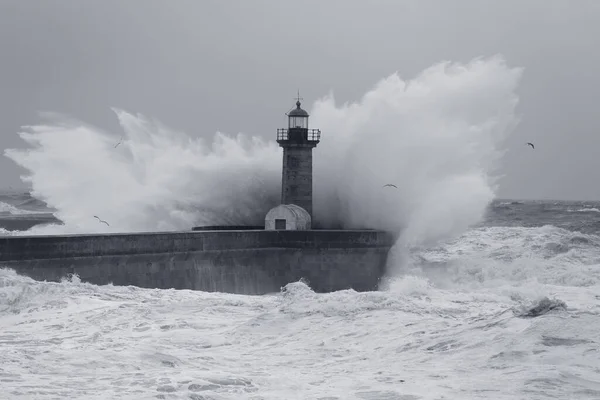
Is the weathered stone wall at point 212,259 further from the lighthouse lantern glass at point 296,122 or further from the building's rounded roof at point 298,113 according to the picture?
the building's rounded roof at point 298,113

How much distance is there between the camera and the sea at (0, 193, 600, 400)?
7.79 metres

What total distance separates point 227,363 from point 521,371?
Result: 102 inches

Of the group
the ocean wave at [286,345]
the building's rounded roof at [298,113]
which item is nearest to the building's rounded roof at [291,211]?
the building's rounded roof at [298,113]

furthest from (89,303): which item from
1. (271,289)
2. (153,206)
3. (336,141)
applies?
(336,141)

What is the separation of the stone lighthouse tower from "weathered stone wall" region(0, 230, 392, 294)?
192cm

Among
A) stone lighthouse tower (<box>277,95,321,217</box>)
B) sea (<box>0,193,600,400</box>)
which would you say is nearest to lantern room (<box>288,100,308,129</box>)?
stone lighthouse tower (<box>277,95,321,217</box>)

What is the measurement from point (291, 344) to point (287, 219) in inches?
328

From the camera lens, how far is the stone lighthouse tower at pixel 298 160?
18750mm

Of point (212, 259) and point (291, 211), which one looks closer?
point (212, 259)

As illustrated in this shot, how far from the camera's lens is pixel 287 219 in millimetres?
18000

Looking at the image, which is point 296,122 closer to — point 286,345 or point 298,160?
point 298,160

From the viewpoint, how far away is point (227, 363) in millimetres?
8914

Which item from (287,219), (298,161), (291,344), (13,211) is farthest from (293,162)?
(13,211)

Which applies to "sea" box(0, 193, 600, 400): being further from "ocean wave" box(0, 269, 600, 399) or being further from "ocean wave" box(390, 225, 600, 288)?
"ocean wave" box(390, 225, 600, 288)
